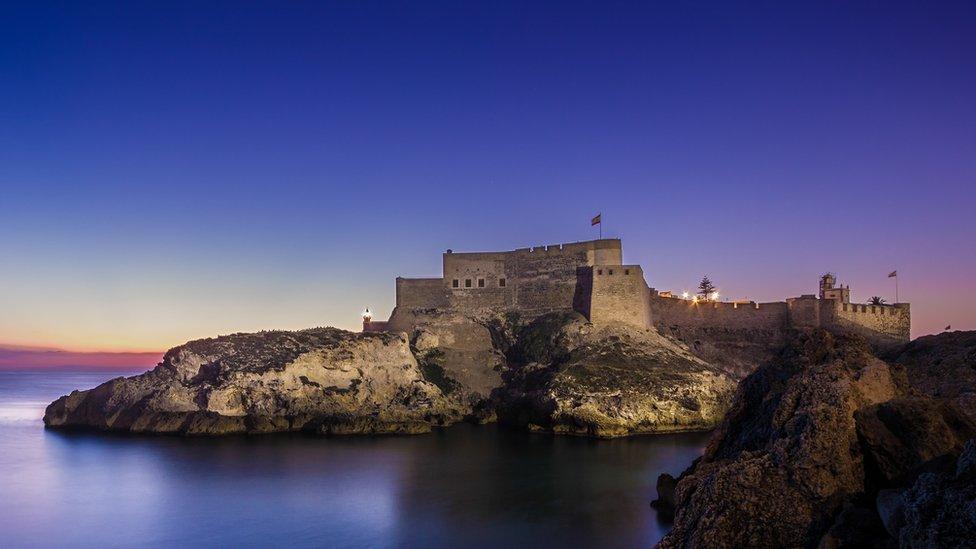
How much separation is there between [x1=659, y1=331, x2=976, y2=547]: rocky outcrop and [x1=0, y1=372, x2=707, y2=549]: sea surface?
8704 mm

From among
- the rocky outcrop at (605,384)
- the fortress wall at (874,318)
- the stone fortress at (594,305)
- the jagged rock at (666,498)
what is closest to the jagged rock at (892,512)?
the jagged rock at (666,498)

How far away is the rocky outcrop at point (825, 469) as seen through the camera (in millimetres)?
7262

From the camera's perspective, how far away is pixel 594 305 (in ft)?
144

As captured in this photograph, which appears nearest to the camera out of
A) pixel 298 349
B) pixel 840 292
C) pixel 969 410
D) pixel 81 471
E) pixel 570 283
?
pixel 969 410

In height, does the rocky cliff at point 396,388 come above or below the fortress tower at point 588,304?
below

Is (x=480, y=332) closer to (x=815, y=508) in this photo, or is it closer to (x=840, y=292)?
(x=840, y=292)

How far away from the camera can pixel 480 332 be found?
46.6 metres

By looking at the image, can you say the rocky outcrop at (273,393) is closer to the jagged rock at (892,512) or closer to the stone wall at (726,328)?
the stone wall at (726,328)

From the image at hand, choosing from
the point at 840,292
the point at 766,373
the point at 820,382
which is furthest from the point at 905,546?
the point at 840,292

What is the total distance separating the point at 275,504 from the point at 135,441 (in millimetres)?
15102

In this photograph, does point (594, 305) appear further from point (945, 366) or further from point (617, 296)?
point (945, 366)

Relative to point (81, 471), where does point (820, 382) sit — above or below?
above

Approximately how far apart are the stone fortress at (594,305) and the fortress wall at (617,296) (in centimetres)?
6

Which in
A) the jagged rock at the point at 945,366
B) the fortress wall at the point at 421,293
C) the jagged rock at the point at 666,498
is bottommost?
the jagged rock at the point at 666,498
